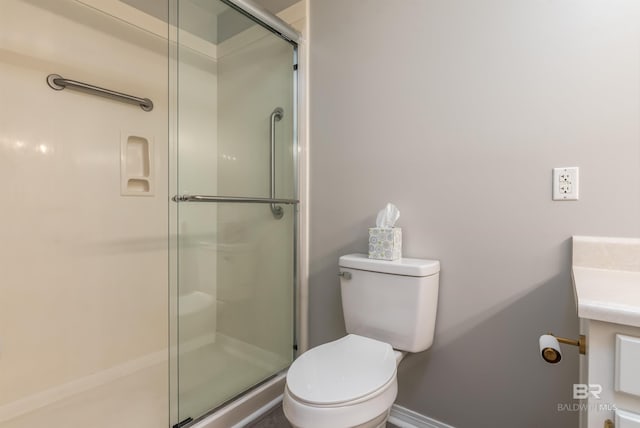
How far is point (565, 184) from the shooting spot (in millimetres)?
1029

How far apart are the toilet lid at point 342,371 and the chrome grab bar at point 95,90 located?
5.02 ft

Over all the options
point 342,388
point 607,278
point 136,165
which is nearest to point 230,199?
point 136,165

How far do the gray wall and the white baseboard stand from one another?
3 cm

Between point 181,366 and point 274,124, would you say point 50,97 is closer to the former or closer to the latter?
point 274,124

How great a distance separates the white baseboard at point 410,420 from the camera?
1.31 metres

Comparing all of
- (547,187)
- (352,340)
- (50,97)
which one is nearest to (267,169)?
(352,340)

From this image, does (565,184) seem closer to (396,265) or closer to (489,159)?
(489,159)

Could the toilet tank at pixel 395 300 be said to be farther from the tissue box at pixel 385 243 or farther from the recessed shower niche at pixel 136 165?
the recessed shower niche at pixel 136 165

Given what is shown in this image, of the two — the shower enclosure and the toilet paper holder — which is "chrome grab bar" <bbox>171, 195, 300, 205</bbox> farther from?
the toilet paper holder

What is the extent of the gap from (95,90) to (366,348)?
1.69 meters

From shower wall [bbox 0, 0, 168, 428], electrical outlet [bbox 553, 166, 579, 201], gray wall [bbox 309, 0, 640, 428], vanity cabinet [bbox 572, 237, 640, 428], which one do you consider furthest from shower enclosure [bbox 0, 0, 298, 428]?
vanity cabinet [bbox 572, 237, 640, 428]

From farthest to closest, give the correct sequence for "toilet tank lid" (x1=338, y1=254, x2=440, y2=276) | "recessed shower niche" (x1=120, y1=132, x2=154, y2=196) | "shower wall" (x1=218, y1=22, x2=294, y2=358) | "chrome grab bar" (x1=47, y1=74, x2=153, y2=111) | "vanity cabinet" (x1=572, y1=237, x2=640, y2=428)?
"recessed shower niche" (x1=120, y1=132, x2=154, y2=196) < "shower wall" (x1=218, y1=22, x2=294, y2=358) < "chrome grab bar" (x1=47, y1=74, x2=153, y2=111) < "toilet tank lid" (x1=338, y1=254, x2=440, y2=276) < "vanity cabinet" (x1=572, y1=237, x2=640, y2=428)

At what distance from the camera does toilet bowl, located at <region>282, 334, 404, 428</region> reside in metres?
0.88

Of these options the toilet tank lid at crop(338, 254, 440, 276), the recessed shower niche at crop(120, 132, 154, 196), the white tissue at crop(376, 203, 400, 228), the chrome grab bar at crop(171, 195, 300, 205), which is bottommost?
the toilet tank lid at crop(338, 254, 440, 276)
